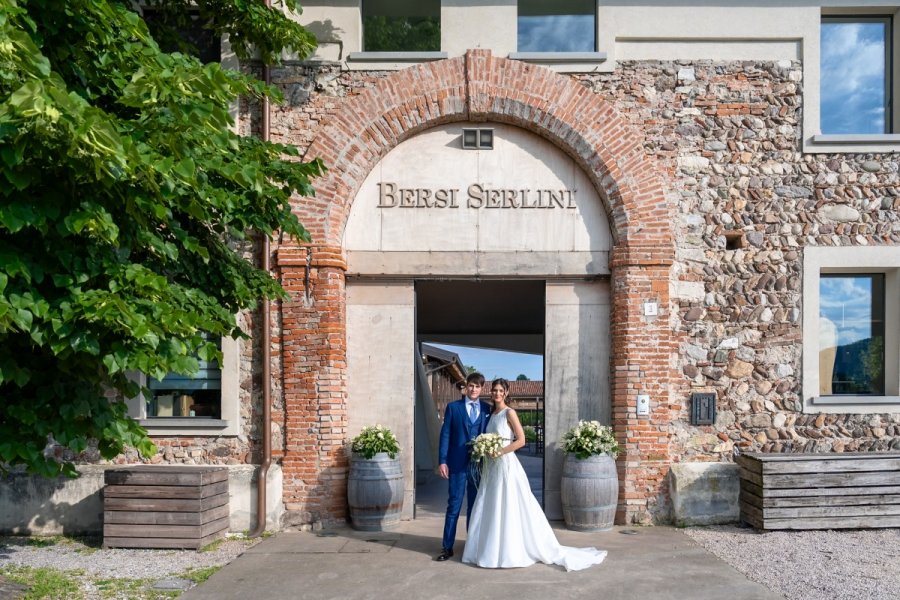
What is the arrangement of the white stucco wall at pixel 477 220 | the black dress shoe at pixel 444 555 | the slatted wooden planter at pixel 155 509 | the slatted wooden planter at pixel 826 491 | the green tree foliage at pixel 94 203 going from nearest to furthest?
the green tree foliage at pixel 94 203
the black dress shoe at pixel 444 555
the slatted wooden planter at pixel 155 509
the slatted wooden planter at pixel 826 491
the white stucco wall at pixel 477 220

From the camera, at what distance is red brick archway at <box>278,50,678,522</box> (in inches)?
314

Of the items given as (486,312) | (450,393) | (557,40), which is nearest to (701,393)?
(557,40)

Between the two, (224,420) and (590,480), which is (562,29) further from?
(224,420)

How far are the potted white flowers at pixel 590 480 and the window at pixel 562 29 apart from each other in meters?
4.58

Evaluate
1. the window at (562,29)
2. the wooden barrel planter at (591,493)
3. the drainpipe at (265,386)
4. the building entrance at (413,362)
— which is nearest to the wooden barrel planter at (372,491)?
the building entrance at (413,362)

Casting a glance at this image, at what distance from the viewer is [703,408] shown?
8.13m

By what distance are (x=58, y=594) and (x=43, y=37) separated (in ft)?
14.6

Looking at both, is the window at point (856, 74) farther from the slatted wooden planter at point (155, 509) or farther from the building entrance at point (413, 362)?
the slatted wooden planter at point (155, 509)

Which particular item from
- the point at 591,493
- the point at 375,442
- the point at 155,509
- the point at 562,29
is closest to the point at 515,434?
the point at 591,493

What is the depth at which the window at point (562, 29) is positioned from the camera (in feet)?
28.0

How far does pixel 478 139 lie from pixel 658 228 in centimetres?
237

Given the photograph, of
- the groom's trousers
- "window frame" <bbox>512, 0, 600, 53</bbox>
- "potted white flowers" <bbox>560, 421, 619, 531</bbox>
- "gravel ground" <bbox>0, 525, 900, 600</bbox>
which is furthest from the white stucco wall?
"gravel ground" <bbox>0, 525, 900, 600</bbox>

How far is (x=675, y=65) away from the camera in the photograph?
8.29 m

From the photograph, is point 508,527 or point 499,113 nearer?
point 508,527
